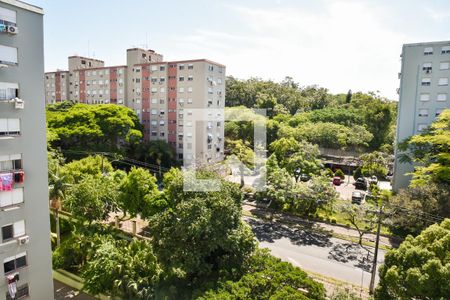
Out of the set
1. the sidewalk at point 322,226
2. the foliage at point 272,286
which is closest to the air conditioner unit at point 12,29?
the foliage at point 272,286

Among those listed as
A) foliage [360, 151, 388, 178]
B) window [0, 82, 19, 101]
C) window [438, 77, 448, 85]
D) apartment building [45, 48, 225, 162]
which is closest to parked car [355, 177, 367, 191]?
foliage [360, 151, 388, 178]

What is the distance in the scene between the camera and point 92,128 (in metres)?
41.1

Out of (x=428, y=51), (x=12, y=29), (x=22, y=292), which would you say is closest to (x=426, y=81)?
(x=428, y=51)

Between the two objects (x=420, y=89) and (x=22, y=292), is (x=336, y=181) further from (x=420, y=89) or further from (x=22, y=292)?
(x=22, y=292)

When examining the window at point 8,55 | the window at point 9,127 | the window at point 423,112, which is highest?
the window at point 8,55

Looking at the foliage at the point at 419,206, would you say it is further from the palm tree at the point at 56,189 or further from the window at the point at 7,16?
the window at the point at 7,16

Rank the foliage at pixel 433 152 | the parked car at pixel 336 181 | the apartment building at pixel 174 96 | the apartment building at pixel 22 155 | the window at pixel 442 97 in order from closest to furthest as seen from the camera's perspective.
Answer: the apartment building at pixel 22 155 → the foliage at pixel 433 152 → the window at pixel 442 97 → the parked car at pixel 336 181 → the apartment building at pixel 174 96

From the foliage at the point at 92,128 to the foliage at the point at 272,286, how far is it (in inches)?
1237

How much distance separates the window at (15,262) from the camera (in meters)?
14.3

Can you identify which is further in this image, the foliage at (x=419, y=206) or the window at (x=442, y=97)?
the window at (x=442, y=97)

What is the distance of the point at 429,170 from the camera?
1021 inches

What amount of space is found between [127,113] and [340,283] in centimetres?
3539

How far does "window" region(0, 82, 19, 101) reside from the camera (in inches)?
523

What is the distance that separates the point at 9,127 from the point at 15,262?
6266 millimetres
